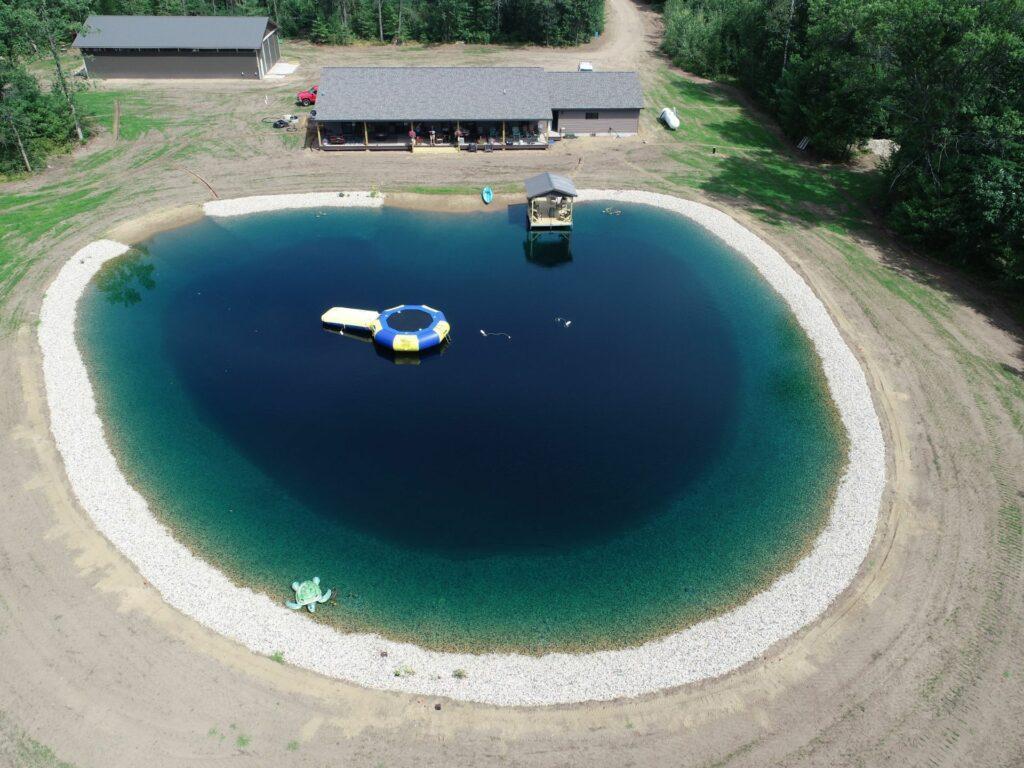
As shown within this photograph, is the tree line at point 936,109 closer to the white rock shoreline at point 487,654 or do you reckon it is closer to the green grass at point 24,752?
the white rock shoreline at point 487,654

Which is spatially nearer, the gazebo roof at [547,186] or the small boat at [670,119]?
the gazebo roof at [547,186]

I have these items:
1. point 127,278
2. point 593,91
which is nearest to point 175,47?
point 127,278

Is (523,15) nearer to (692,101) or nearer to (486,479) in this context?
(692,101)

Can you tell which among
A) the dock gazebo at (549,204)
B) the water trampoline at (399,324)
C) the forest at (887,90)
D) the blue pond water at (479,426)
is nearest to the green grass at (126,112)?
the forest at (887,90)

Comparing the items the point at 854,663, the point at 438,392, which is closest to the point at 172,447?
the point at 438,392

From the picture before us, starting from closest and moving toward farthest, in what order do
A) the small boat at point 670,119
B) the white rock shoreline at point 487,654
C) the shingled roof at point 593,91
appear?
the white rock shoreline at point 487,654 < the shingled roof at point 593,91 < the small boat at point 670,119

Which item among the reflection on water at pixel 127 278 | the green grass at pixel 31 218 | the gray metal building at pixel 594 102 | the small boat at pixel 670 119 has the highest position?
the gray metal building at pixel 594 102
